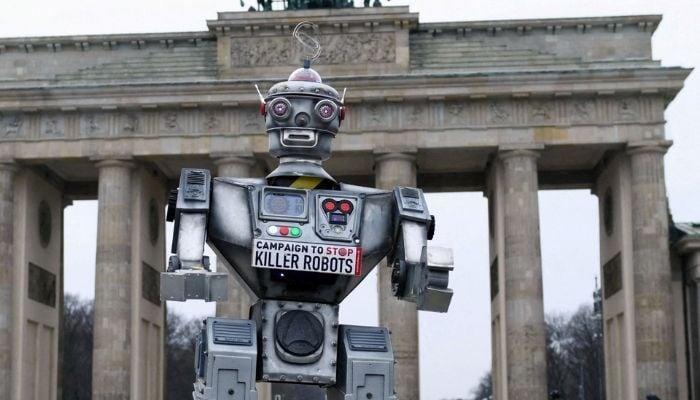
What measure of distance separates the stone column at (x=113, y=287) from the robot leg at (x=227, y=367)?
3310 centimetres

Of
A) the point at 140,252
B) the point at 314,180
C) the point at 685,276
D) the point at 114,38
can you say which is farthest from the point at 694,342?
the point at 314,180

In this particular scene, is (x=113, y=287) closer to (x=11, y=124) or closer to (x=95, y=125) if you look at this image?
(x=95, y=125)

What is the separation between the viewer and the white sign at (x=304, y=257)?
11.6 m

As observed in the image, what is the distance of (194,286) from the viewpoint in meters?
11.1

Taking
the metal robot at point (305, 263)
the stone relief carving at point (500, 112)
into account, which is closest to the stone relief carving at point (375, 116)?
the stone relief carving at point (500, 112)

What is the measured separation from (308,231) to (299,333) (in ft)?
2.94

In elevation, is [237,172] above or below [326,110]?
above

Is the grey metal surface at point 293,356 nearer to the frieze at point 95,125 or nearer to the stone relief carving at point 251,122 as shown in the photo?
the stone relief carving at point 251,122

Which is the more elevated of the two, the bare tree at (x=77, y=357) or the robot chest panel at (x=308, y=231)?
the bare tree at (x=77, y=357)

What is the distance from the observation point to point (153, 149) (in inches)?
1768

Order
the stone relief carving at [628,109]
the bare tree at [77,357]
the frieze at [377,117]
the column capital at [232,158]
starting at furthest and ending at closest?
the bare tree at [77,357] → the column capital at [232,158] → the frieze at [377,117] → the stone relief carving at [628,109]

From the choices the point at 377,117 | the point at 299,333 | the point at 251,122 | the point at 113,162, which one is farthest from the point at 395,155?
the point at 299,333

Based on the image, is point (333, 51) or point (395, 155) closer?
point (395, 155)

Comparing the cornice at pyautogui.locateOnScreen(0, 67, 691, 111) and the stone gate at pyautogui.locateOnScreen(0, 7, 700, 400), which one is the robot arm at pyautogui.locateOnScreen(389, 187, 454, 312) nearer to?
the stone gate at pyautogui.locateOnScreen(0, 7, 700, 400)
